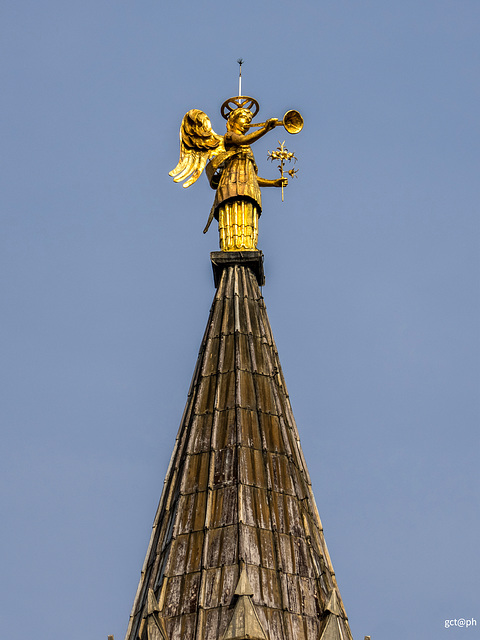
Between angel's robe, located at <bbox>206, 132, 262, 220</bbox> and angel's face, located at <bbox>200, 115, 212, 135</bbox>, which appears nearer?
angel's robe, located at <bbox>206, 132, 262, 220</bbox>

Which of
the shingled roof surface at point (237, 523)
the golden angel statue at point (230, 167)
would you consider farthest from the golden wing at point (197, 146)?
the shingled roof surface at point (237, 523)

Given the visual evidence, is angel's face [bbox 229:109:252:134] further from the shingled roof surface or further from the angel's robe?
the shingled roof surface

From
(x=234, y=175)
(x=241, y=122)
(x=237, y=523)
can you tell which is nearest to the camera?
(x=237, y=523)

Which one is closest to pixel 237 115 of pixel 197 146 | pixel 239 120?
pixel 239 120

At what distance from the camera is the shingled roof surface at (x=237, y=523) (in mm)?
26672

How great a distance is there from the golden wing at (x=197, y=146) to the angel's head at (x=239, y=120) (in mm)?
431

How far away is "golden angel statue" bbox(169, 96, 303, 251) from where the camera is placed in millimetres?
35488

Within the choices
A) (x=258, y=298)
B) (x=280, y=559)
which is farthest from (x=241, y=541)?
(x=258, y=298)

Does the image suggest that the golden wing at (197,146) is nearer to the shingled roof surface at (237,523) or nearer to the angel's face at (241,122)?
the angel's face at (241,122)

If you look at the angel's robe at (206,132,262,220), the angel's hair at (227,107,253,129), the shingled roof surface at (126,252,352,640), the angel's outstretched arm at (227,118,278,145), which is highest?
the angel's hair at (227,107,253,129)

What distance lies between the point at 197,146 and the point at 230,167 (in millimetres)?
1379

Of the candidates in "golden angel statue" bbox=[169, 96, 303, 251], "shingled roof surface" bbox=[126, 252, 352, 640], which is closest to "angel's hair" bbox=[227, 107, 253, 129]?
"golden angel statue" bbox=[169, 96, 303, 251]

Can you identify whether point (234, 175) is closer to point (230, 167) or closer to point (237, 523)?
point (230, 167)

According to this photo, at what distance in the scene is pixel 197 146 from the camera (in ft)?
122
